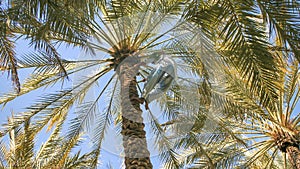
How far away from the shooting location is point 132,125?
257 inches

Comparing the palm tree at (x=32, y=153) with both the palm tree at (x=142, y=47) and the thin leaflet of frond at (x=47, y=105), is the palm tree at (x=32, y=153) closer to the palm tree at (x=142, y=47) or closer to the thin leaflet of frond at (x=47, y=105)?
the thin leaflet of frond at (x=47, y=105)

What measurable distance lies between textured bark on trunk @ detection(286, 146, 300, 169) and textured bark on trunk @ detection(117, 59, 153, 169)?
443 centimetres

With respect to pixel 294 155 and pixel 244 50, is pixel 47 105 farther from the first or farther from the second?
pixel 294 155

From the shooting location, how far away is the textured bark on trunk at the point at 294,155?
9.24 meters

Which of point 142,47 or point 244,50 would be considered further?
point 142,47

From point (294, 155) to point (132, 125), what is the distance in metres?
4.80

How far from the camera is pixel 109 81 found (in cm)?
773

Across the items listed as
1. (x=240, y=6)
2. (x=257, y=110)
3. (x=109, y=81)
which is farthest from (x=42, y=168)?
(x=240, y=6)

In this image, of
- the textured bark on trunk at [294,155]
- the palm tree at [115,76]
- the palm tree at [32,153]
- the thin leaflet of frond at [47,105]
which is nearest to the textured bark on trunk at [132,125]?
the palm tree at [115,76]

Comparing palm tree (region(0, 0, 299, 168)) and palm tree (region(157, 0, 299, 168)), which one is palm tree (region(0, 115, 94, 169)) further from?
palm tree (region(157, 0, 299, 168))

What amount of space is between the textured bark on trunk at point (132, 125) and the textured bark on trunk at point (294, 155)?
174 inches

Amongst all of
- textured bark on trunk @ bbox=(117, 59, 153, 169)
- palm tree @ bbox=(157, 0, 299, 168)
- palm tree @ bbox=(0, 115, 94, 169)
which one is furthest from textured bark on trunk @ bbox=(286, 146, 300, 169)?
palm tree @ bbox=(0, 115, 94, 169)

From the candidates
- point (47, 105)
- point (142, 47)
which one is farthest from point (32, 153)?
point (142, 47)

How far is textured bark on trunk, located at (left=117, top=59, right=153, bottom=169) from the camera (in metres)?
6.24
